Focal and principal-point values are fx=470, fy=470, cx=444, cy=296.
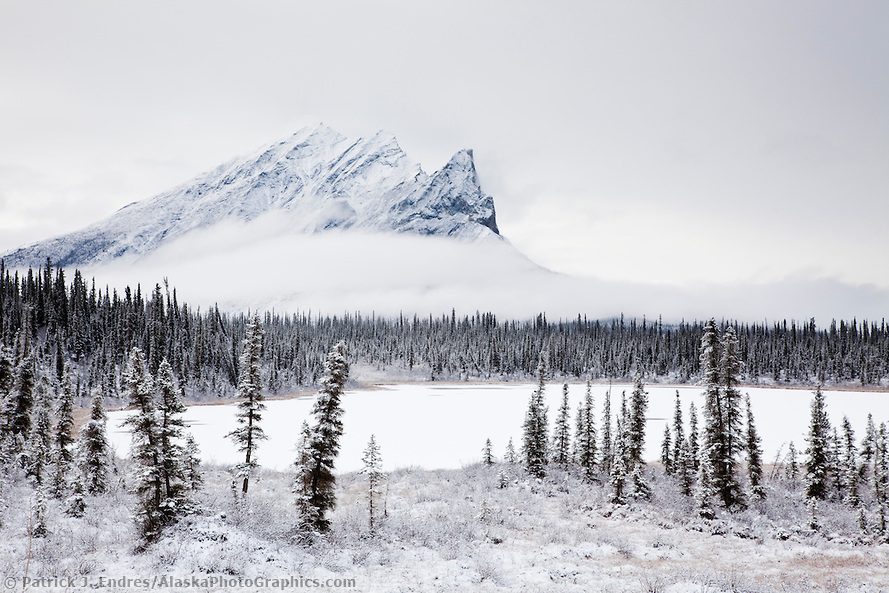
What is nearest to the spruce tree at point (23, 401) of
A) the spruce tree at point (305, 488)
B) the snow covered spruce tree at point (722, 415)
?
the spruce tree at point (305, 488)

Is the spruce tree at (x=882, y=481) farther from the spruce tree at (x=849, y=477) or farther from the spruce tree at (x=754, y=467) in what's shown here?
the spruce tree at (x=754, y=467)

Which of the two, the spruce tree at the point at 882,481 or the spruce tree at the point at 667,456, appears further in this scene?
the spruce tree at the point at 667,456

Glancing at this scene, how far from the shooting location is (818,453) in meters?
26.2

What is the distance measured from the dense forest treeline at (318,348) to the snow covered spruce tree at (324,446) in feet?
218

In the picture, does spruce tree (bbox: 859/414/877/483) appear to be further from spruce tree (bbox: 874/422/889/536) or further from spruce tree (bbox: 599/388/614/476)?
spruce tree (bbox: 599/388/614/476)

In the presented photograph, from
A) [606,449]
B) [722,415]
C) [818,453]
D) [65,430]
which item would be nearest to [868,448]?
[818,453]

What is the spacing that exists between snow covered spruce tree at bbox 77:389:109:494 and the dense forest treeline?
54214 mm

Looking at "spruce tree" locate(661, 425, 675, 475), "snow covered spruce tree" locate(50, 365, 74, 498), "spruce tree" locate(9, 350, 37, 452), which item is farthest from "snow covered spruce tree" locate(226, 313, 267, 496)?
"spruce tree" locate(661, 425, 675, 475)

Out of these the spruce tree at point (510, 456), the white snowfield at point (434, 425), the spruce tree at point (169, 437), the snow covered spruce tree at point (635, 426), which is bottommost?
the white snowfield at point (434, 425)

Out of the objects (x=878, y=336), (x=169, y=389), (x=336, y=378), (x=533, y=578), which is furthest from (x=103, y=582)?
(x=878, y=336)

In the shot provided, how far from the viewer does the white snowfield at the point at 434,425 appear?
38250mm

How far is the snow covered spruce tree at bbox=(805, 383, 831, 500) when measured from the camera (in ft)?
83.5

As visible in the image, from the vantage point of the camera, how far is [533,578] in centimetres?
1431

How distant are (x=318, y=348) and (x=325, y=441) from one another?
15921cm
